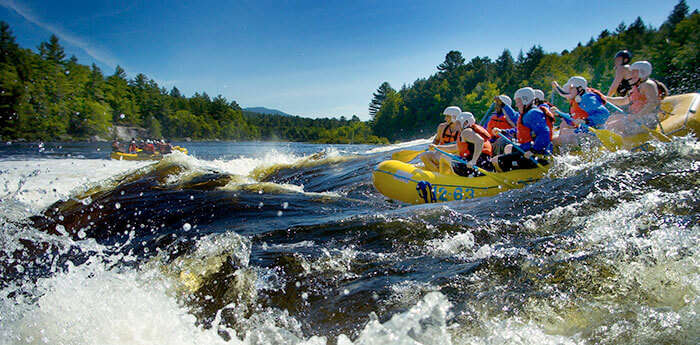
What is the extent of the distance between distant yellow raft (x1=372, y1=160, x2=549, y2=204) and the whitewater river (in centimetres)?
61

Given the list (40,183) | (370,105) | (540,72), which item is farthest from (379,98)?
(40,183)

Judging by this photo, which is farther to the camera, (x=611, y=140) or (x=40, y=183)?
(x=40, y=183)

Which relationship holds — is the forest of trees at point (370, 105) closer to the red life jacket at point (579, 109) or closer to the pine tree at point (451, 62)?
the pine tree at point (451, 62)

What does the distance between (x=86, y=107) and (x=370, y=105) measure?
84.2 meters

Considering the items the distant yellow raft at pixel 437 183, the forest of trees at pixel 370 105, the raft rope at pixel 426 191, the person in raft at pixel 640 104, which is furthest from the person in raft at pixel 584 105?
the forest of trees at pixel 370 105

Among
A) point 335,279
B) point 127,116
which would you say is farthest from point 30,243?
point 127,116

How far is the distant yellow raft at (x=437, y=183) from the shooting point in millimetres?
6715

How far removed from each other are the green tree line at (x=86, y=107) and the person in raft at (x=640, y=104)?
175ft

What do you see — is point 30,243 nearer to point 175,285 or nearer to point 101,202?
point 101,202

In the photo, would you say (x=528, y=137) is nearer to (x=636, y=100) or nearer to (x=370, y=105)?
(x=636, y=100)

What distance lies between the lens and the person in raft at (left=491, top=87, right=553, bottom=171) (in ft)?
22.1

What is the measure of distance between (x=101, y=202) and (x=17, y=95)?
67.4 metres

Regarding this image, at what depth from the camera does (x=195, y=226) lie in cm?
585

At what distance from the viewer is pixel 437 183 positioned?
7.17 metres
